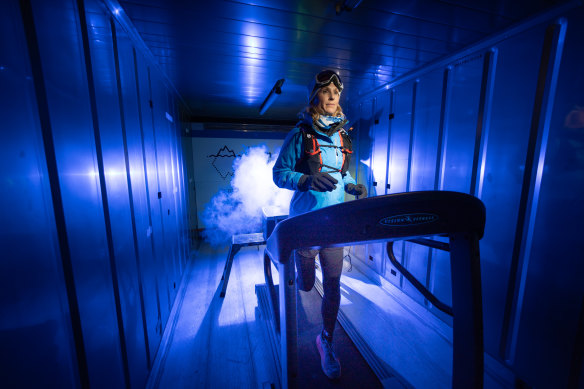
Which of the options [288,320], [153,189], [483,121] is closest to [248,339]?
[288,320]

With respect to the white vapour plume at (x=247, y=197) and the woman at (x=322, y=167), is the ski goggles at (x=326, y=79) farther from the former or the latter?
the white vapour plume at (x=247, y=197)

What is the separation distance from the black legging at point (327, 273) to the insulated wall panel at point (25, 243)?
1231mm

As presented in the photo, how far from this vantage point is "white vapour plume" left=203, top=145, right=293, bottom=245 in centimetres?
535

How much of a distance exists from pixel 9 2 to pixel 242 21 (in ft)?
3.97

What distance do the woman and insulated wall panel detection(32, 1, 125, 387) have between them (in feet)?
3.45

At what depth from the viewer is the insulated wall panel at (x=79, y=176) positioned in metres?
0.88

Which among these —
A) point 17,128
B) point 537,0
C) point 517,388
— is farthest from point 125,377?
point 537,0

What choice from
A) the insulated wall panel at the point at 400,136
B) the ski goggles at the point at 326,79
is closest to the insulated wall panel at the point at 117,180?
the ski goggles at the point at 326,79

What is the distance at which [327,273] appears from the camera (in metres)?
1.64

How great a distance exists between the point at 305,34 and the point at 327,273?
6.06 ft

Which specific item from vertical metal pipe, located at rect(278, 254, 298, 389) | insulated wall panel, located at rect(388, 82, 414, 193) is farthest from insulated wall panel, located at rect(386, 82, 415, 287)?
vertical metal pipe, located at rect(278, 254, 298, 389)

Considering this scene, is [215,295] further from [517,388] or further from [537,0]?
[537,0]

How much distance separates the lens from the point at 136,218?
1.62m

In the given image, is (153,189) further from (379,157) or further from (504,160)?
(504,160)
